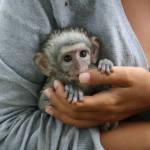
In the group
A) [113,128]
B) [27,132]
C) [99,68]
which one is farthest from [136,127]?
[27,132]

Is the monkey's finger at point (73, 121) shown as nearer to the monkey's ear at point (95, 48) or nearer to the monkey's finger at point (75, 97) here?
the monkey's finger at point (75, 97)

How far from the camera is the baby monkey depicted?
5.34 ft

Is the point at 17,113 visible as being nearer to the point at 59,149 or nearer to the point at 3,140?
the point at 3,140

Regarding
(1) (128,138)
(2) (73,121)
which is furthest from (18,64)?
(1) (128,138)

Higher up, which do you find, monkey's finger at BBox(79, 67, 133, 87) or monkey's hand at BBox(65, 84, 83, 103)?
monkey's finger at BBox(79, 67, 133, 87)

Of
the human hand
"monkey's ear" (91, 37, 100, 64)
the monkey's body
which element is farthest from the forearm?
"monkey's ear" (91, 37, 100, 64)

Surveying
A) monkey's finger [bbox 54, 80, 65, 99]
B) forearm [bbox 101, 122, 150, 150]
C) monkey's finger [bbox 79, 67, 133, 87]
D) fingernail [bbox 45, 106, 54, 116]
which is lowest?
forearm [bbox 101, 122, 150, 150]

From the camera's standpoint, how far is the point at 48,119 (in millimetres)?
1729

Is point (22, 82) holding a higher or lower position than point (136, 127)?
higher

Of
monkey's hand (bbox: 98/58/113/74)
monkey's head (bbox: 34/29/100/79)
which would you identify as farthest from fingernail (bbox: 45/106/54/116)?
monkey's hand (bbox: 98/58/113/74)

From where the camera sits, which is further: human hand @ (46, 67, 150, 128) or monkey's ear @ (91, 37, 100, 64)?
monkey's ear @ (91, 37, 100, 64)

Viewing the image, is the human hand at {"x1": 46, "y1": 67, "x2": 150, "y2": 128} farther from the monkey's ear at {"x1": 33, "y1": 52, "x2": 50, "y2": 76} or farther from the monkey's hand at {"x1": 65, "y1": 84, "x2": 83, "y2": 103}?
the monkey's ear at {"x1": 33, "y1": 52, "x2": 50, "y2": 76}

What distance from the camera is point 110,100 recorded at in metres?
1.62

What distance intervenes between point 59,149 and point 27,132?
0.42ft
